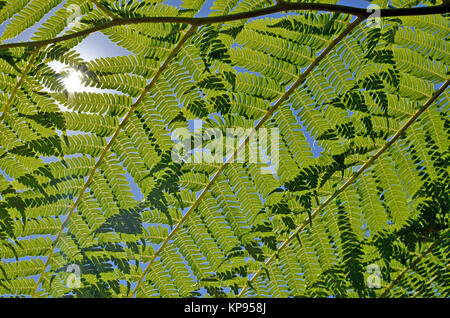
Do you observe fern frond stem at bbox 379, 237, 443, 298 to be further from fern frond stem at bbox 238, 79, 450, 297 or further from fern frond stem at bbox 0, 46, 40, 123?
fern frond stem at bbox 0, 46, 40, 123

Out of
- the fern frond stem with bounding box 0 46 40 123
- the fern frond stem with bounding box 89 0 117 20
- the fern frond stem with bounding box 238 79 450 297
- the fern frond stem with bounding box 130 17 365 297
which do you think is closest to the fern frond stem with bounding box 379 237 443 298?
the fern frond stem with bounding box 238 79 450 297

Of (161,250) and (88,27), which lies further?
(161,250)

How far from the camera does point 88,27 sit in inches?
64.5

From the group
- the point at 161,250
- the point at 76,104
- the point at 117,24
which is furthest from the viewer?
the point at 161,250

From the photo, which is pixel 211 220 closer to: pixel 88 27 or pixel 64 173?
pixel 64 173

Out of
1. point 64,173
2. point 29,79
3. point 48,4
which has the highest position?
point 48,4

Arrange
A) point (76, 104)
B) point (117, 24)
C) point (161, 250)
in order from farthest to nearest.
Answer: point (161, 250), point (76, 104), point (117, 24)

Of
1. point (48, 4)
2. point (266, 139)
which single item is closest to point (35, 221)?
point (48, 4)

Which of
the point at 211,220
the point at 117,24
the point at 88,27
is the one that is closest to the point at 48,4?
the point at 88,27

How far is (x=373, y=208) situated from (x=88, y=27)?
67.5 inches

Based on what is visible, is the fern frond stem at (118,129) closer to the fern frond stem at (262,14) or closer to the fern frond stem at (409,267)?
the fern frond stem at (262,14)

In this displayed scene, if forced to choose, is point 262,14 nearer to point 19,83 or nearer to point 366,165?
point 366,165

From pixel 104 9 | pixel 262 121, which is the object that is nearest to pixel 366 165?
pixel 262 121
